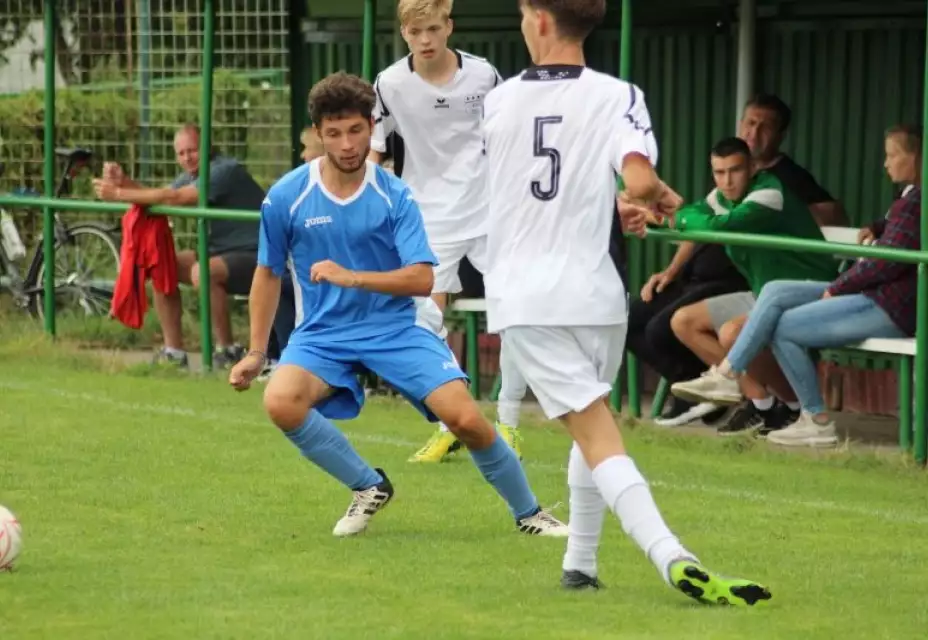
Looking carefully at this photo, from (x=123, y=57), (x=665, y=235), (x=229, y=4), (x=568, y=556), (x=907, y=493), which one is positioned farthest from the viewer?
(x=123, y=57)

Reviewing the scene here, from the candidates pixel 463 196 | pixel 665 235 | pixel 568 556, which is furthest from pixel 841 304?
pixel 568 556

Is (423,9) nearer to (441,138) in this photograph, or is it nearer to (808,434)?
(441,138)

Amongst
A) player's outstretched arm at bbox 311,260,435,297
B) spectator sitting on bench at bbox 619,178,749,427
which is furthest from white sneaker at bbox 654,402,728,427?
player's outstretched arm at bbox 311,260,435,297

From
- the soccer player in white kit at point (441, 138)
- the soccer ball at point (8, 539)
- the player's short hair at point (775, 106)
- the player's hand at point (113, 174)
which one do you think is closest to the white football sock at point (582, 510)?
the soccer ball at point (8, 539)

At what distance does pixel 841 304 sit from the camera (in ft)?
31.8

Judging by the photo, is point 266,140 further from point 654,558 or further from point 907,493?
point 654,558

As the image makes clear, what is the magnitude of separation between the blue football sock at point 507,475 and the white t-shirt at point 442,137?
7.25ft

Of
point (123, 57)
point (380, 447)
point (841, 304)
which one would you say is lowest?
point (380, 447)

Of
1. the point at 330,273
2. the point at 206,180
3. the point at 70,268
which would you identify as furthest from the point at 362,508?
the point at 70,268

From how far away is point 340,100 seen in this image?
7.16 m

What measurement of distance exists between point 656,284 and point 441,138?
1.87 meters

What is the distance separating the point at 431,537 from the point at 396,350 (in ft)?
2.15

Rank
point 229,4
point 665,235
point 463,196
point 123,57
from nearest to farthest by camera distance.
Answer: point 463,196
point 665,235
point 229,4
point 123,57

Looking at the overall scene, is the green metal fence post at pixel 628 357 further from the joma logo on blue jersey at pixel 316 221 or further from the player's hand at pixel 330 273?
the player's hand at pixel 330 273
